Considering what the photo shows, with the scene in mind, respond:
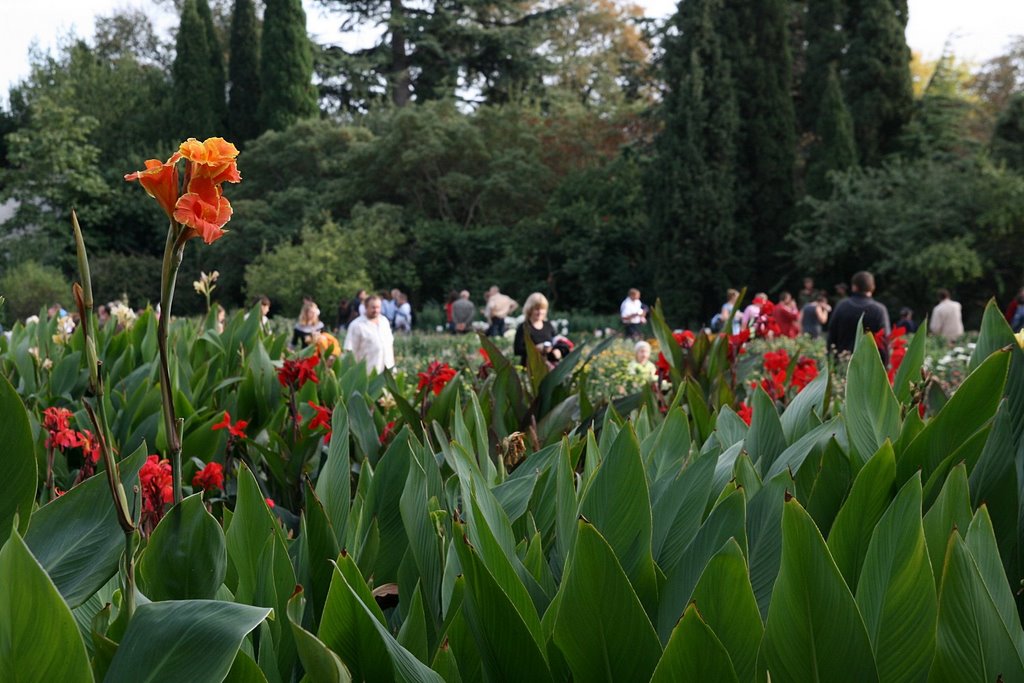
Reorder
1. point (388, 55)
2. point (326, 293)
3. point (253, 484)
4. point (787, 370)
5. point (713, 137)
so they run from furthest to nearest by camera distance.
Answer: point (388, 55) < point (326, 293) < point (713, 137) < point (787, 370) < point (253, 484)

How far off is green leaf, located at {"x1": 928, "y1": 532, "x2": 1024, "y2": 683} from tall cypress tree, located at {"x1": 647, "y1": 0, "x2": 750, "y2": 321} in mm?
21419

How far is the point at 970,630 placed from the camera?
79cm

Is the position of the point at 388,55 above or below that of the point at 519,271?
above

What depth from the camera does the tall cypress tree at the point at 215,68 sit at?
33062 millimetres

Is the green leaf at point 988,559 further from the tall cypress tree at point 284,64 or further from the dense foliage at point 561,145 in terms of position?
the tall cypress tree at point 284,64

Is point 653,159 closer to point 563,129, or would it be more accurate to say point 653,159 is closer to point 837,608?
point 563,129

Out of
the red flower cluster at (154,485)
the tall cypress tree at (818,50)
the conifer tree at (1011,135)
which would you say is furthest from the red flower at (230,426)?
the tall cypress tree at (818,50)

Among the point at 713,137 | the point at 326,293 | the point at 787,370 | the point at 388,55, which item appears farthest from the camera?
the point at 388,55

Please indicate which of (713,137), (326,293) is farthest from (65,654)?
(326,293)

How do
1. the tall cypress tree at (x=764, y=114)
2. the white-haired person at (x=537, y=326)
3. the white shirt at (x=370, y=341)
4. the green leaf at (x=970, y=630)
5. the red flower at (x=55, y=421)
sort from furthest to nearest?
the tall cypress tree at (x=764, y=114) < the white shirt at (x=370, y=341) < the white-haired person at (x=537, y=326) < the red flower at (x=55, y=421) < the green leaf at (x=970, y=630)

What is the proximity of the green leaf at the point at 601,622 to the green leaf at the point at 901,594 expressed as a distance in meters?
0.21

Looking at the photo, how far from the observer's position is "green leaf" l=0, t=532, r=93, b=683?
2.23ft

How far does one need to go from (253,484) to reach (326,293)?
80.4ft

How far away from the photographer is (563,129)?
26.8 meters
